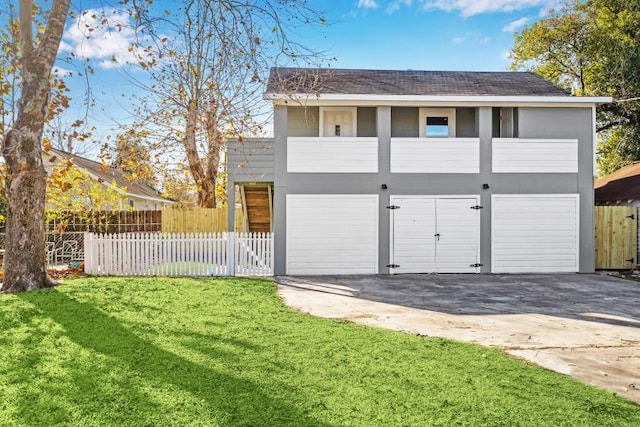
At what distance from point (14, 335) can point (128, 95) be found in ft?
43.4

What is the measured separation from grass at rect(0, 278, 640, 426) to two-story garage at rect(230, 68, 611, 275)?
5831mm

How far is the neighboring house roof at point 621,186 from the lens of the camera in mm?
14884

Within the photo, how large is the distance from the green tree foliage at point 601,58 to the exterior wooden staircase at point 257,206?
14.8 meters

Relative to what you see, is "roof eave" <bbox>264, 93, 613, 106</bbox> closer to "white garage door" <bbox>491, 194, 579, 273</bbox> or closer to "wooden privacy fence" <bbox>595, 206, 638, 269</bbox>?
"white garage door" <bbox>491, 194, 579, 273</bbox>

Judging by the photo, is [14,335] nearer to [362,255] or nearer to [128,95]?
[362,255]

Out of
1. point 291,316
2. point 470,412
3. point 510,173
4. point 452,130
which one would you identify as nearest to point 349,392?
point 470,412

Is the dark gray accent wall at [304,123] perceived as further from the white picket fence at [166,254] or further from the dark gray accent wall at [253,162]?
the white picket fence at [166,254]

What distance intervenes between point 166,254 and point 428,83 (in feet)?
30.9

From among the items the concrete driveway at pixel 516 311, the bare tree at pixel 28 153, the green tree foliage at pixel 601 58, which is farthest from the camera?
the green tree foliage at pixel 601 58

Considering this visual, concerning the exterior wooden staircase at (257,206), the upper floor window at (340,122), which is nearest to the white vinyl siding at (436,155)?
the upper floor window at (340,122)

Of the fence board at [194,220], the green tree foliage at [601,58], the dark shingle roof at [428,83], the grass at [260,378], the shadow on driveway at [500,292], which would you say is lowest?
the shadow on driveway at [500,292]

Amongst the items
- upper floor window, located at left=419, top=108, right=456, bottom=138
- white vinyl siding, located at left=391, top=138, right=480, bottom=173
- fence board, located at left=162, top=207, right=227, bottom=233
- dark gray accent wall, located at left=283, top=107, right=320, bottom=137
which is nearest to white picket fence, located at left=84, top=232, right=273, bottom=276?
dark gray accent wall, located at left=283, top=107, right=320, bottom=137

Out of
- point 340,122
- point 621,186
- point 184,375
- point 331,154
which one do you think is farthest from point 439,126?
point 184,375

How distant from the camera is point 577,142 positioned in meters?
12.8
